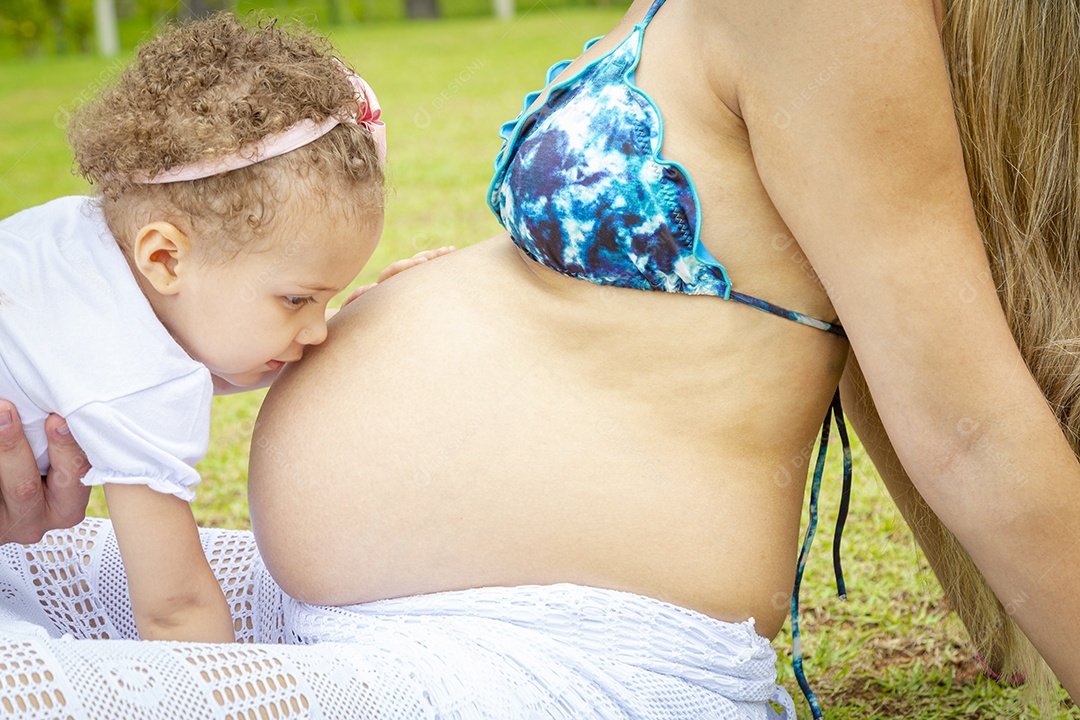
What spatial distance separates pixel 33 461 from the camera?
5.36 ft

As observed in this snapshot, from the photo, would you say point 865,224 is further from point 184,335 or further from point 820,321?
point 184,335

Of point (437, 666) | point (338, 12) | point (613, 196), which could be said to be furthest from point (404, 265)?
point (338, 12)

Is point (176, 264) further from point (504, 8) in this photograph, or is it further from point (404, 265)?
point (504, 8)

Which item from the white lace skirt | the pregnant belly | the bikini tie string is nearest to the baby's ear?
the pregnant belly

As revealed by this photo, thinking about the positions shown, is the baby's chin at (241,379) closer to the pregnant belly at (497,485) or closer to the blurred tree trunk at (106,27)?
the pregnant belly at (497,485)

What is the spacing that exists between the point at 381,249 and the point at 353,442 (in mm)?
4588

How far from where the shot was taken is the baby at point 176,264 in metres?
1.53

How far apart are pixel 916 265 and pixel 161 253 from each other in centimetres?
104

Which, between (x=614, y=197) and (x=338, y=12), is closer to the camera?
(x=614, y=197)

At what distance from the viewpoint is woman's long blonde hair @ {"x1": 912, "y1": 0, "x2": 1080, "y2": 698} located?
1442mm

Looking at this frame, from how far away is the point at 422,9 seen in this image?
21422 millimetres

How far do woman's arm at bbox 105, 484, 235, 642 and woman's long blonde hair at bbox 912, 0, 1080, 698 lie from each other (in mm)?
1155

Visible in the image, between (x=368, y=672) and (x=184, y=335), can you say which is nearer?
(x=368, y=672)

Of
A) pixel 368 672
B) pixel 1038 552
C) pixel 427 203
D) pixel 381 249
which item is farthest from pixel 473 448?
pixel 427 203
